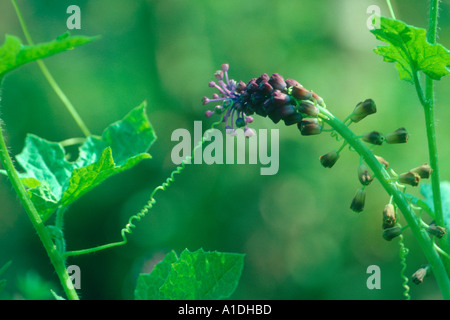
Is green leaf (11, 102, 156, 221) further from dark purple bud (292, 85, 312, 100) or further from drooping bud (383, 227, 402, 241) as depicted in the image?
drooping bud (383, 227, 402, 241)

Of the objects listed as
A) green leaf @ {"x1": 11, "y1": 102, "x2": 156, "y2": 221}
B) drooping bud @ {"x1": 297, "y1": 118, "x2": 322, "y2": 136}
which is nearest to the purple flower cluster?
drooping bud @ {"x1": 297, "y1": 118, "x2": 322, "y2": 136}

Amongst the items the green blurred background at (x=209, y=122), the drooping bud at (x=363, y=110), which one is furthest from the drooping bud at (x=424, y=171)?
the green blurred background at (x=209, y=122)

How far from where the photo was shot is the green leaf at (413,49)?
0.73m

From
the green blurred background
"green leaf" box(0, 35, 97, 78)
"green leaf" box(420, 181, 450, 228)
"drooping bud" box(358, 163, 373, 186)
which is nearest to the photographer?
"green leaf" box(0, 35, 97, 78)

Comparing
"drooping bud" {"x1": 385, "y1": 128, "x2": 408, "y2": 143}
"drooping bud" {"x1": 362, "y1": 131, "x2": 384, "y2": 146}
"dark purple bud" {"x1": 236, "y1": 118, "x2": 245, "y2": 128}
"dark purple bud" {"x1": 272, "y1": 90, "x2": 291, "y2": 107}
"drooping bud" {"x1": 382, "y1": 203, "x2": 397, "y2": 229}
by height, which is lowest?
"drooping bud" {"x1": 382, "y1": 203, "x2": 397, "y2": 229}

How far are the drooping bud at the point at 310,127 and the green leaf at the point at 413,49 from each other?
5.9 inches

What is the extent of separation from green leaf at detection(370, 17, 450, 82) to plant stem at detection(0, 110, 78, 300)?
0.51 m

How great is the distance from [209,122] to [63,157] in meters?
2.39

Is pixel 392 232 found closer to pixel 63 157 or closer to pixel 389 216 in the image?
pixel 389 216

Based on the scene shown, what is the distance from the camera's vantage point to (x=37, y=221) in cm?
70

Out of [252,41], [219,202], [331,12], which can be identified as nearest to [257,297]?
[219,202]

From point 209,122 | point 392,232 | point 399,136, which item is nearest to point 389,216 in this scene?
point 392,232

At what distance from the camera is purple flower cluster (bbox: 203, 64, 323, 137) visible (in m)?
0.78

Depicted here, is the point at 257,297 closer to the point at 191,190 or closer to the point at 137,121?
the point at 191,190
